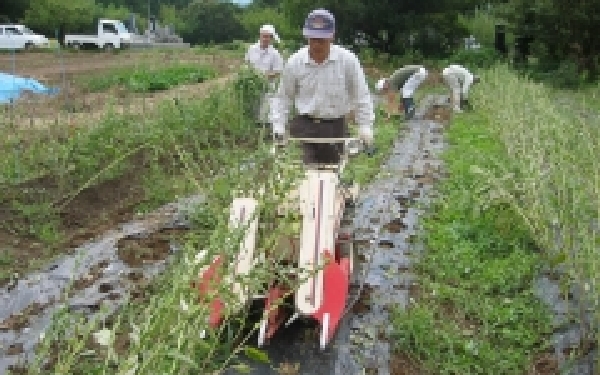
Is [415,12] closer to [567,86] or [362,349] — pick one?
[567,86]

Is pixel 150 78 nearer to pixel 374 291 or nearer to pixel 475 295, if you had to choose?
pixel 374 291

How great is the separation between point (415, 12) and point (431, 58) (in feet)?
5.37

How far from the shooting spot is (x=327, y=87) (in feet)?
15.9

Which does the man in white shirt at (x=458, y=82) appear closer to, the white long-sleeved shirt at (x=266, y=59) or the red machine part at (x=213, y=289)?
the white long-sleeved shirt at (x=266, y=59)

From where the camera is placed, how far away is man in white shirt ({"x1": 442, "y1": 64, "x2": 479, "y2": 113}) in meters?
13.0

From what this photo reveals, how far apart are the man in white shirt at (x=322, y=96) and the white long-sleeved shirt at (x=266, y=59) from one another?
14.3ft

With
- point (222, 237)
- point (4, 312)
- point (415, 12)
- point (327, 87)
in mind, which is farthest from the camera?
point (415, 12)

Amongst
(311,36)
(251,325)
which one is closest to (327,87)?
(311,36)

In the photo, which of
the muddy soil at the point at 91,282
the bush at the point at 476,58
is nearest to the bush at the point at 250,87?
the muddy soil at the point at 91,282

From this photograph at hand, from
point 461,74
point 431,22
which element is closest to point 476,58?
point 431,22

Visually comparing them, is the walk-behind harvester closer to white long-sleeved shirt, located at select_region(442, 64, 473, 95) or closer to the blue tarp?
the blue tarp

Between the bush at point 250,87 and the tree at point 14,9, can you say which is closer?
the bush at point 250,87

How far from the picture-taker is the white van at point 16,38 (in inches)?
1176

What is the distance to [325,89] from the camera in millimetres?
4863
